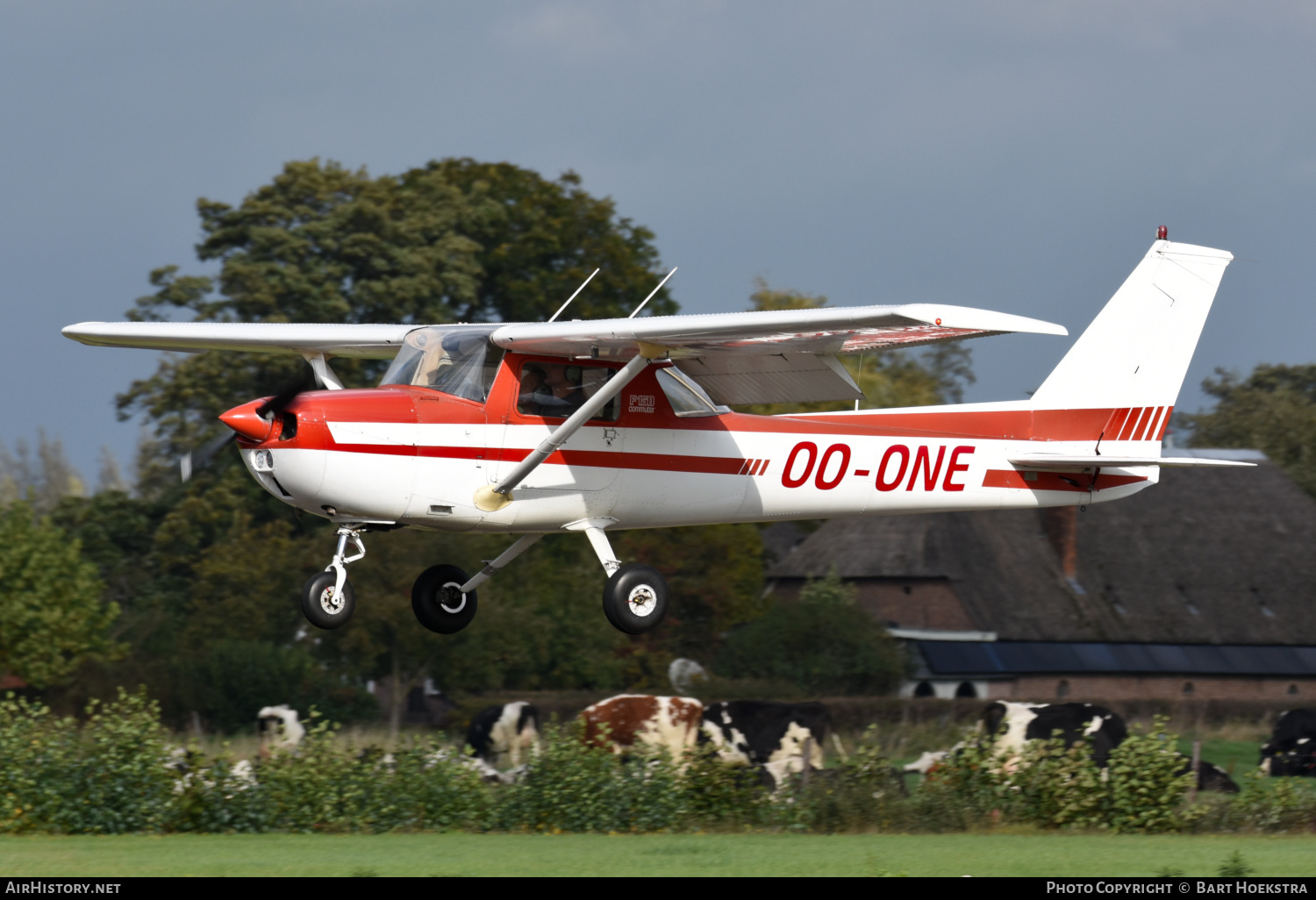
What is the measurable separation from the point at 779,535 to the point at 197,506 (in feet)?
73.3

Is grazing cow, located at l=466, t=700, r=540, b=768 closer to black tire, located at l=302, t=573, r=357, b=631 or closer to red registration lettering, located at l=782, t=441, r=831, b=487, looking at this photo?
red registration lettering, located at l=782, t=441, r=831, b=487

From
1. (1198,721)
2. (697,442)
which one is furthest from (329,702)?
(697,442)

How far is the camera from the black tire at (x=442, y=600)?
13.2 m

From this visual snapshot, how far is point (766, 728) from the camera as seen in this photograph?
30328 millimetres

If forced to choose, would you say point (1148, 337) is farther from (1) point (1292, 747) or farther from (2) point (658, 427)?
(1) point (1292, 747)

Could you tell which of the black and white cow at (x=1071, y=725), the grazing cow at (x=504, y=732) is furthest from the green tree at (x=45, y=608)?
the black and white cow at (x=1071, y=725)

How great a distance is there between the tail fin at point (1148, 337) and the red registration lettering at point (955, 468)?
4.12 feet

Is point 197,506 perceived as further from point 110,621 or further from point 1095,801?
point 1095,801

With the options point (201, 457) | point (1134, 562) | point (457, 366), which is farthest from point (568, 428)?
point (1134, 562)

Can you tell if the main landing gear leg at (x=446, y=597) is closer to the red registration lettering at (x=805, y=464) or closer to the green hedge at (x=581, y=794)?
the red registration lettering at (x=805, y=464)

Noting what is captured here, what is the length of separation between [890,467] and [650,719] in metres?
16.0

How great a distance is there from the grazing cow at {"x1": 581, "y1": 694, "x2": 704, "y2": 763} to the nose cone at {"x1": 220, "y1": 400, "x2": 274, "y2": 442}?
1686cm

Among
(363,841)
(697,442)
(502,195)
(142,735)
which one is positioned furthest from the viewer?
(502,195)
